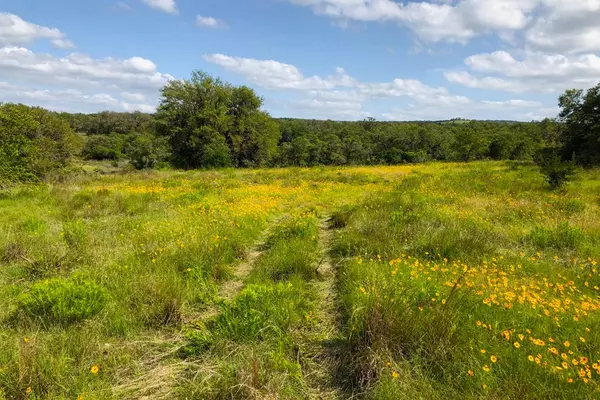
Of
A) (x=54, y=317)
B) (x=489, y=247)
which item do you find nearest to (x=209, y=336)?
(x=54, y=317)

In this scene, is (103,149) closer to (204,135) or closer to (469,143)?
(204,135)

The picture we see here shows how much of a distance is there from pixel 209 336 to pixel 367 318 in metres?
1.82

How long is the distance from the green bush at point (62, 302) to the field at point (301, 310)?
0.9 inches

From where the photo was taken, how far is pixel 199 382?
10.8 ft

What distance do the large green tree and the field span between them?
27.4m

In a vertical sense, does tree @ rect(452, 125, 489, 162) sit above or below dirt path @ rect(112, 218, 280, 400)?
above

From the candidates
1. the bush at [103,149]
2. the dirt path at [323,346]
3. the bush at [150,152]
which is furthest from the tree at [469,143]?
the bush at [103,149]

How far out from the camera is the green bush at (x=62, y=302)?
168 inches

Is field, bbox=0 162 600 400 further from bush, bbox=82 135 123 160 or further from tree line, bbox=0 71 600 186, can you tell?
bush, bbox=82 135 123 160

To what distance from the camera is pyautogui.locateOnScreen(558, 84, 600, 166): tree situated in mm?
27531

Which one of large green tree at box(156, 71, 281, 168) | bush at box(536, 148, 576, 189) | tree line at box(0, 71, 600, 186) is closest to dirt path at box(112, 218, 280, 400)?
tree line at box(0, 71, 600, 186)

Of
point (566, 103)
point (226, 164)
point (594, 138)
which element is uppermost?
point (566, 103)

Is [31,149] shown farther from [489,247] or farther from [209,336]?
[489,247]

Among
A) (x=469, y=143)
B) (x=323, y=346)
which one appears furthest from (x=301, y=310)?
(x=469, y=143)
